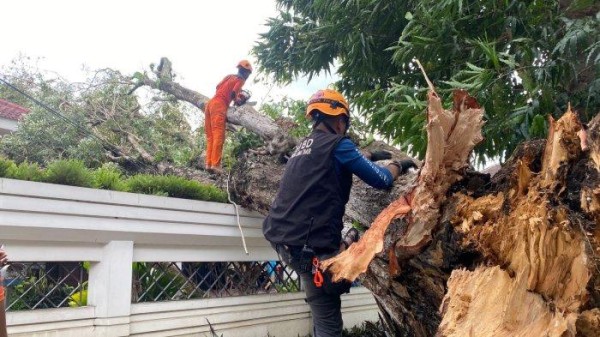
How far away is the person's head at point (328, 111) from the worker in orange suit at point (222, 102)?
11.9 ft

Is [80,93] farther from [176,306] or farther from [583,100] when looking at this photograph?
[583,100]

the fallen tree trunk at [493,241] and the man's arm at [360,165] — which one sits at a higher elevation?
the man's arm at [360,165]

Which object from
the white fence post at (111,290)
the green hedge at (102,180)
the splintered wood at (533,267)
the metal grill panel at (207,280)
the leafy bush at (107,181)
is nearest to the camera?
the splintered wood at (533,267)

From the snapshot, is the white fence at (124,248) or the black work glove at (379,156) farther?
the black work glove at (379,156)

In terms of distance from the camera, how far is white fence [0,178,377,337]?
351 centimetres

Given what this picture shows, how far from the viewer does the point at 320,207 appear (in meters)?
3.14

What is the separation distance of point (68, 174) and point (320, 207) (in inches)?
73.8

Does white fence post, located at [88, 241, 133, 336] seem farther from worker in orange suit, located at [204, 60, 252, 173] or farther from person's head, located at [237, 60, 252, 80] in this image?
person's head, located at [237, 60, 252, 80]

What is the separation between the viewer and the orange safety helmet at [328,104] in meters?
3.36

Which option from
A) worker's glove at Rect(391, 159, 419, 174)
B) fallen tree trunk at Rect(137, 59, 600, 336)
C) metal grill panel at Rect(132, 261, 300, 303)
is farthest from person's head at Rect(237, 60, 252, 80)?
fallen tree trunk at Rect(137, 59, 600, 336)

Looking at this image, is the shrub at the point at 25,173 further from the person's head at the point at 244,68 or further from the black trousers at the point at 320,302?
the person's head at the point at 244,68

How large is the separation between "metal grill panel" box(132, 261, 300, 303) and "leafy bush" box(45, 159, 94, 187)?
0.91 meters

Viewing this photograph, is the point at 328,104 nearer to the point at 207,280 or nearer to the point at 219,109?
the point at 207,280

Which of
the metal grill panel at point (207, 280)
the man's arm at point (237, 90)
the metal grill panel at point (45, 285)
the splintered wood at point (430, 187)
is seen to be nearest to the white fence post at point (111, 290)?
the metal grill panel at point (45, 285)
